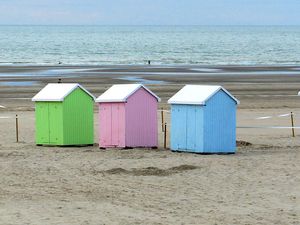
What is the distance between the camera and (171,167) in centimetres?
1959

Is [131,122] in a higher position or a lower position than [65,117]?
lower

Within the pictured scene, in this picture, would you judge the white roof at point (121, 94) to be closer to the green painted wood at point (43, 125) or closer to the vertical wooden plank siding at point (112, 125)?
the vertical wooden plank siding at point (112, 125)

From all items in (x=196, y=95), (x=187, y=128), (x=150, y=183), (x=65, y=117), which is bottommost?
(x=150, y=183)

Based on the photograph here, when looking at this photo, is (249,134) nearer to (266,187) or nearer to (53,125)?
(53,125)

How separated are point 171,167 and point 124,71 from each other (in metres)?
44.5

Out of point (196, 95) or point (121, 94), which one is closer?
point (196, 95)

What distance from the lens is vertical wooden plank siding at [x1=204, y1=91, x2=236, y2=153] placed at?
70.6ft

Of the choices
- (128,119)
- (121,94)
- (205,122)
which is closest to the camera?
(205,122)

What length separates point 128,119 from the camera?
22531mm

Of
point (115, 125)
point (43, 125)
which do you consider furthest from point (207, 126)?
point (43, 125)

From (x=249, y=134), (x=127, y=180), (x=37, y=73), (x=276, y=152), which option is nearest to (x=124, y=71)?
(x=37, y=73)

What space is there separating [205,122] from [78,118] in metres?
3.59

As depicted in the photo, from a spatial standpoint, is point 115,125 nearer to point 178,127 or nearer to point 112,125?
point 112,125

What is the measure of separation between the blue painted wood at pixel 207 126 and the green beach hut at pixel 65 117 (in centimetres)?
262
